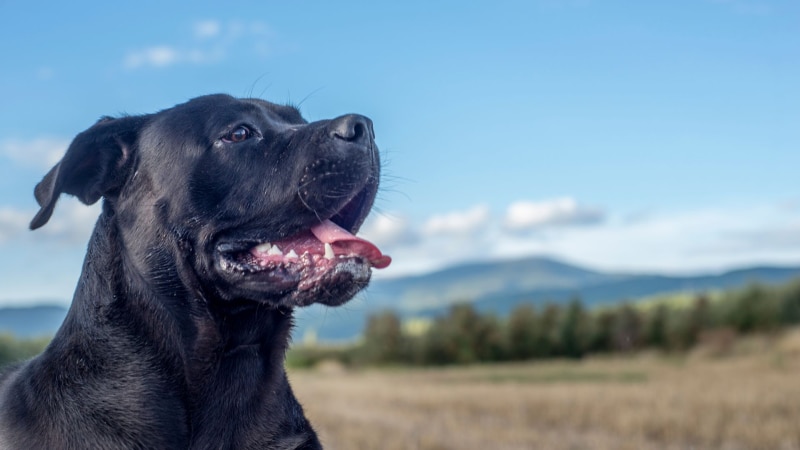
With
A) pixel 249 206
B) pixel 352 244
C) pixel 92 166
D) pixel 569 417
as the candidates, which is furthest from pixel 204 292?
pixel 569 417

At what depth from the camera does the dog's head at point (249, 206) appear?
12.5ft

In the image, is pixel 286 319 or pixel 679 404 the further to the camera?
pixel 679 404

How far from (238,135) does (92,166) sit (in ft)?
2.46

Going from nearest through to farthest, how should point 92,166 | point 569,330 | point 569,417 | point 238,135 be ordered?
point 238,135
point 92,166
point 569,417
point 569,330

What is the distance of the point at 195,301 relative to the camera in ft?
12.6

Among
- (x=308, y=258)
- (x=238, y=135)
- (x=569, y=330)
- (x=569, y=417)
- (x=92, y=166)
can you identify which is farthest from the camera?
(x=569, y=330)

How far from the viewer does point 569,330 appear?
5203 cm

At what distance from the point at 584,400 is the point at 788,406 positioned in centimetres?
402

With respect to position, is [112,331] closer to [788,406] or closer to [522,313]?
[788,406]

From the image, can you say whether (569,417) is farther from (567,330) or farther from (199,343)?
(567,330)

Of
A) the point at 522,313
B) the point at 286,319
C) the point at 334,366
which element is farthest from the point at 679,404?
the point at 334,366

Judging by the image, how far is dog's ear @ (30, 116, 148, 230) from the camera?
4051mm

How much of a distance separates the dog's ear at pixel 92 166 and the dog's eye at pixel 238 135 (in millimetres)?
542

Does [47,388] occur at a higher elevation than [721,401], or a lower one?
higher
